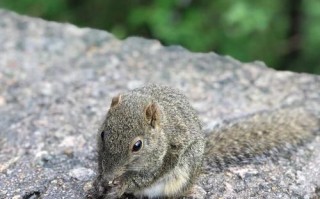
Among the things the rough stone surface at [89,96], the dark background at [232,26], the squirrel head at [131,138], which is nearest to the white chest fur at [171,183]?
the squirrel head at [131,138]

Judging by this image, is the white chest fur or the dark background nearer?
the white chest fur

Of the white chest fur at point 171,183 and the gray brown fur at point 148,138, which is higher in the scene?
the gray brown fur at point 148,138

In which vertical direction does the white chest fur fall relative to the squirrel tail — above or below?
below

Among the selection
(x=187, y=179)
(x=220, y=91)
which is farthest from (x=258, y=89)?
(x=187, y=179)

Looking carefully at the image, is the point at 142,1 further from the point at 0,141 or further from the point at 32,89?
the point at 0,141

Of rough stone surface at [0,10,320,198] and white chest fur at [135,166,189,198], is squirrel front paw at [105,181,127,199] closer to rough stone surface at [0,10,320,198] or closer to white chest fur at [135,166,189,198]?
white chest fur at [135,166,189,198]

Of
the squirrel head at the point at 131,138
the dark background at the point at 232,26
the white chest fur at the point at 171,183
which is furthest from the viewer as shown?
the dark background at the point at 232,26

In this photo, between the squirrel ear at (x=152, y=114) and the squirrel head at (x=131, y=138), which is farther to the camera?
the squirrel ear at (x=152, y=114)

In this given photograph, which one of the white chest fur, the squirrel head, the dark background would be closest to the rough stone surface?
the white chest fur

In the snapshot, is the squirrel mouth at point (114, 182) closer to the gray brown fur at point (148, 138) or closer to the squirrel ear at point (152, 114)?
the gray brown fur at point (148, 138)
